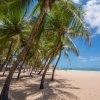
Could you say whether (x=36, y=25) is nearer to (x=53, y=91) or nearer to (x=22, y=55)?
(x=22, y=55)

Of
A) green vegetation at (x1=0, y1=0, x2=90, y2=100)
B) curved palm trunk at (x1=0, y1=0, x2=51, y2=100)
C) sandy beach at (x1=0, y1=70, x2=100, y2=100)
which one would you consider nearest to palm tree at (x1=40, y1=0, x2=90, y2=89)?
green vegetation at (x1=0, y1=0, x2=90, y2=100)

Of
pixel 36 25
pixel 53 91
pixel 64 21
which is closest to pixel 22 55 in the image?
pixel 36 25

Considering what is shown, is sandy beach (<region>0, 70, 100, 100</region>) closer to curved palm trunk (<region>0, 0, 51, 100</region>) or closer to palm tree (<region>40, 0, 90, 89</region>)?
palm tree (<region>40, 0, 90, 89</region>)

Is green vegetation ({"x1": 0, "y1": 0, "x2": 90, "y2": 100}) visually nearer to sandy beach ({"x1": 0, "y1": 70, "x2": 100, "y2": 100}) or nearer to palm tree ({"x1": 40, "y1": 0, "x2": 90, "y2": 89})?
palm tree ({"x1": 40, "y1": 0, "x2": 90, "y2": 89})

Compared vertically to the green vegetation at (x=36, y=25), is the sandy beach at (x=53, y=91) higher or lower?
lower

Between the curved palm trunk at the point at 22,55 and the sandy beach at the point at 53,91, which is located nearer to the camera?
the curved palm trunk at the point at 22,55

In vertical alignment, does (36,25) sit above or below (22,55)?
above

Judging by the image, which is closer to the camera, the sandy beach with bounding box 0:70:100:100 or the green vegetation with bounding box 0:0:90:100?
the green vegetation with bounding box 0:0:90:100

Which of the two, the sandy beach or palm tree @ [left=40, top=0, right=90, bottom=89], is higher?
palm tree @ [left=40, top=0, right=90, bottom=89]

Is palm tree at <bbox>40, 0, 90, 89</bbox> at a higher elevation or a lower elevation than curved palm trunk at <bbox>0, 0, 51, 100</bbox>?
higher

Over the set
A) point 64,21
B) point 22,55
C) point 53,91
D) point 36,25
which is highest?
point 64,21

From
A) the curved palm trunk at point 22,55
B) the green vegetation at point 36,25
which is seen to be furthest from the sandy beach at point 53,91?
the curved palm trunk at point 22,55

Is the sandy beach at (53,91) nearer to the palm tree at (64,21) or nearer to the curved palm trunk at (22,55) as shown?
the palm tree at (64,21)

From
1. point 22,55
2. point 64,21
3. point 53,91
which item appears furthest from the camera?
point 64,21
